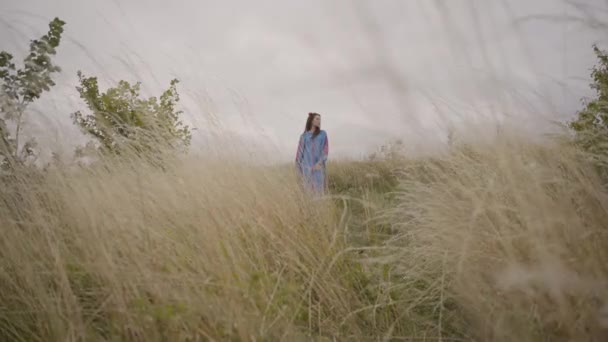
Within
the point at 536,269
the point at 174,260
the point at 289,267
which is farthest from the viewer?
the point at 289,267

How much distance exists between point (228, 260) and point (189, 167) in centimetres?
97

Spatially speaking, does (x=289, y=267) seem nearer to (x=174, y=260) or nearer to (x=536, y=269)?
(x=174, y=260)

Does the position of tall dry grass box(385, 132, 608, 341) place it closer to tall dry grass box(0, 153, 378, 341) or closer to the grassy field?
the grassy field

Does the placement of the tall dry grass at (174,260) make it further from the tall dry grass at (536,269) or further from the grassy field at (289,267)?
the tall dry grass at (536,269)

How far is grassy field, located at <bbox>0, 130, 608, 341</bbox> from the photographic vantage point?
3.16 ft

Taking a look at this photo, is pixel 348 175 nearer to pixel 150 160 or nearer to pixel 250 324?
pixel 150 160

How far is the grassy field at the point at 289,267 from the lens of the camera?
963 mm

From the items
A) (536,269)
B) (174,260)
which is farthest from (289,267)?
(536,269)

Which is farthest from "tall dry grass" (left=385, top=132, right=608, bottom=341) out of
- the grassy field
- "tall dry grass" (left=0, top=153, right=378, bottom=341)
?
"tall dry grass" (left=0, top=153, right=378, bottom=341)

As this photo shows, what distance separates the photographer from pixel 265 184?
1969 mm

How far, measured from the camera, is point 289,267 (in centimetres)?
139

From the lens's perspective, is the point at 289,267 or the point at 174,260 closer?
the point at 174,260

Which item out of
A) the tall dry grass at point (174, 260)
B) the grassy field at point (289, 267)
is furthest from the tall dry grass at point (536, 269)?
the tall dry grass at point (174, 260)

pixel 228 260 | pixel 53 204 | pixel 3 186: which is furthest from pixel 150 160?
pixel 228 260
